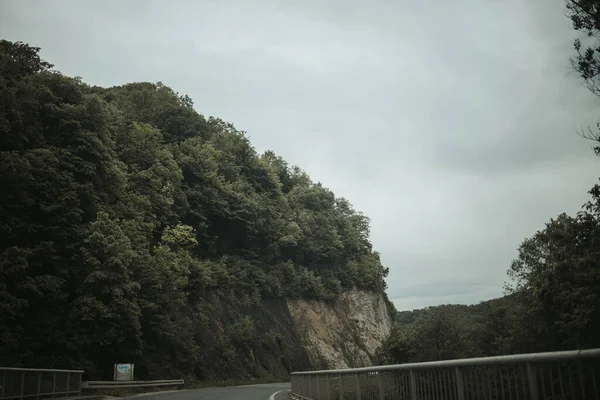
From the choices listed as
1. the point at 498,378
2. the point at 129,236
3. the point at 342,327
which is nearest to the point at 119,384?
the point at 129,236

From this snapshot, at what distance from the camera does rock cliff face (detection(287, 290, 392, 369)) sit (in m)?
63.3

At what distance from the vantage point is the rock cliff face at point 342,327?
63.3m

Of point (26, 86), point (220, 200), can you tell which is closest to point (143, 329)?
point (26, 86)

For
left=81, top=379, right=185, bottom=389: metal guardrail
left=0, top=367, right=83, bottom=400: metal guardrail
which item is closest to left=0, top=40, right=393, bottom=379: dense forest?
left=81, top=379, right=185, bottom=389: metal guardrail

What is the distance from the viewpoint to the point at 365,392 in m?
10.9

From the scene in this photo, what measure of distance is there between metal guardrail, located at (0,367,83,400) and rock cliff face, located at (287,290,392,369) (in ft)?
141

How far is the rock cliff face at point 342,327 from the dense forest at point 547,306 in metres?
11.1

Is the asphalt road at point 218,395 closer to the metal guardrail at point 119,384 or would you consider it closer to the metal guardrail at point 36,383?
the metal guardrail at point 119,384

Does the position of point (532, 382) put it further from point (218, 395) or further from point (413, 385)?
point (218, 395)

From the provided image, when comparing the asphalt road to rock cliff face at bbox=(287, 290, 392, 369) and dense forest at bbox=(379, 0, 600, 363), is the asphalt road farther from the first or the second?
rock cliff face at bbox=(287, 290, 392, 369)

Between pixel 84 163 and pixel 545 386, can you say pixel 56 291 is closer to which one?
pixel 84 163

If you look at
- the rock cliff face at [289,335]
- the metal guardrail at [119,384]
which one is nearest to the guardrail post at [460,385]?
the metal guardrail at [119,384]

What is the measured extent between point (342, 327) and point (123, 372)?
152 ft

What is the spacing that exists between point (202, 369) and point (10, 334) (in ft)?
65.2
